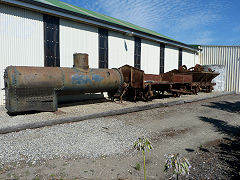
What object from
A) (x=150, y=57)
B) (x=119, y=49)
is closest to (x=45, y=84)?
(x=119, y=49)

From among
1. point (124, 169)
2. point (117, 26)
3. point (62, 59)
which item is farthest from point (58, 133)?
point (117, 26)

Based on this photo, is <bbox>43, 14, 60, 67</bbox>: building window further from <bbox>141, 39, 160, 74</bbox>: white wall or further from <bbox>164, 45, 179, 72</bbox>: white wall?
<bbox>164, 45, 179, 72</bbox>: white wall

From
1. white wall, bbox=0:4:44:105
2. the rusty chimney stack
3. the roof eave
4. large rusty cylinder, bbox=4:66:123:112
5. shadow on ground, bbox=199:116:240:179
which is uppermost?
the roof eave

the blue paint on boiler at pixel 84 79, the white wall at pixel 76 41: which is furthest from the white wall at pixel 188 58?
the blue paint on boiler at pixel 84 79

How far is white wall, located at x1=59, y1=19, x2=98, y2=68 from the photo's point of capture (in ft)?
34.8

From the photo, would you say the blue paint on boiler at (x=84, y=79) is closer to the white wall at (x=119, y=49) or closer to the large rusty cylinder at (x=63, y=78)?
the large rusty cylinder at (x=63, y=78)

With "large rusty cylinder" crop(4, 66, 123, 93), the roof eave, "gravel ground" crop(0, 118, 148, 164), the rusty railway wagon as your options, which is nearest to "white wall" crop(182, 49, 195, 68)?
the roof eave

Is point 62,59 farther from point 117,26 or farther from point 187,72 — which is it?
point 187,72

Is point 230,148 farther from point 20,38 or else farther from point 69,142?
point 20,38

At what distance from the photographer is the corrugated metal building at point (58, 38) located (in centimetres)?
884

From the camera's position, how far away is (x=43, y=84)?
24.0 ft

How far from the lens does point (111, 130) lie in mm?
5594

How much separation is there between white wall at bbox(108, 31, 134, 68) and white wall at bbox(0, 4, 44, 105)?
192 inches

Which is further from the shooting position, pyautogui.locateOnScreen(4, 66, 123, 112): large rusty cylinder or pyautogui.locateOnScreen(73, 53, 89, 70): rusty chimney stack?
pyautogui.locateOnScreen(73, 53, 89, 70): rusty chimney stack
